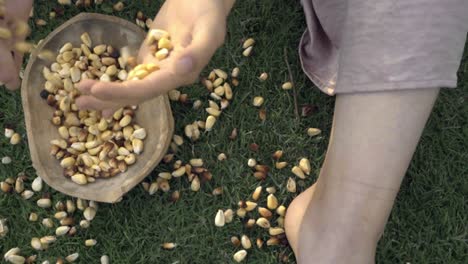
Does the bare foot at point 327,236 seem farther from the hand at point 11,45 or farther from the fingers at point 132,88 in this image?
the hand at point 11,45

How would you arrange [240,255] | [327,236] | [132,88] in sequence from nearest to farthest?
[132,88], [327,236], [240,255]

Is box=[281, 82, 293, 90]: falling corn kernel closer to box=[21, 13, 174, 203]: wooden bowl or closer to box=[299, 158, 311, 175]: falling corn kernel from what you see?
box=[299, 158, 311, 175]: falling corn kernel

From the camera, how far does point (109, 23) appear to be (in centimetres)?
123

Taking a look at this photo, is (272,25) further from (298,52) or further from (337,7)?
(337,7)

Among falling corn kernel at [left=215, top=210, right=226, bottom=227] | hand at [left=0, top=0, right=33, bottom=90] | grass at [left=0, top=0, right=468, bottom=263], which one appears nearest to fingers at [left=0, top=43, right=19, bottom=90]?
hand at [left=0, top=0, right=33, bottom=90]

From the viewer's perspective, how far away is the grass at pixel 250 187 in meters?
1.27

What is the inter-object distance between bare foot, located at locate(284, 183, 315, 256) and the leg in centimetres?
3

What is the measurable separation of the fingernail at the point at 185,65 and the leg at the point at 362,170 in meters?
0.38

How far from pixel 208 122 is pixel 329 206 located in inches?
14.1

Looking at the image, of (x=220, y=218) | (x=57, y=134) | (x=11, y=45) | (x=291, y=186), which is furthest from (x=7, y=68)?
(x=291, y=186)

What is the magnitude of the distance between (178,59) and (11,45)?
14.8 inches

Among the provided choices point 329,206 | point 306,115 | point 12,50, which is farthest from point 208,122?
point 12,50

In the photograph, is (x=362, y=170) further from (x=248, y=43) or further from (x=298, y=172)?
(x=248, y=43)

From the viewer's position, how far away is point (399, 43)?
3.41ft
